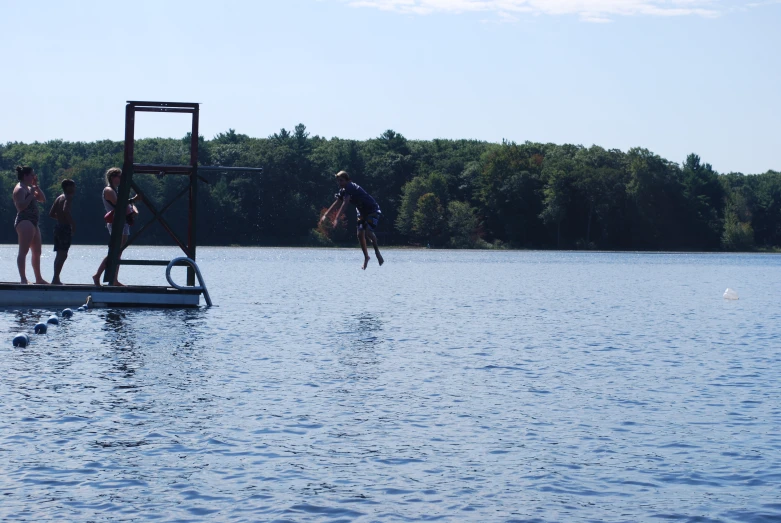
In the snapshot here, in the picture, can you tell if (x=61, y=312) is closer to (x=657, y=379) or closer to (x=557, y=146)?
(x=657, y=379)

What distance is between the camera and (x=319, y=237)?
12988cm

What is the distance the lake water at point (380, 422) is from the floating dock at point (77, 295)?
0.41 metres

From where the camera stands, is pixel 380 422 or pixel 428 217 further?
pixel 428 217

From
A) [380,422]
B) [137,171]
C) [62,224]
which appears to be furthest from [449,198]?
[380,422]

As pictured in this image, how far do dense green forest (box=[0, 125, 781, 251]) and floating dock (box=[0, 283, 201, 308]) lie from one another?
318 feet

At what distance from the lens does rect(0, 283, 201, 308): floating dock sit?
1002 inches

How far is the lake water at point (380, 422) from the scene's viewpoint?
924cm

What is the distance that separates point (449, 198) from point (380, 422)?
414 ft

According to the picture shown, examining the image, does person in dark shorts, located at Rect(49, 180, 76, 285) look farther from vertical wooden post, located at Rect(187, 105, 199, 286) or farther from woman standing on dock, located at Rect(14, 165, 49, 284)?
vertical wooden post, located at Rect(187, 105, 199, 286)

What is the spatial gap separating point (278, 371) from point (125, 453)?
20.2 feet

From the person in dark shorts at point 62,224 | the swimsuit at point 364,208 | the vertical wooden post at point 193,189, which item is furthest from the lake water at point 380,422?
the swimsuit at point 364,208

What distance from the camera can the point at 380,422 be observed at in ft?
41.3

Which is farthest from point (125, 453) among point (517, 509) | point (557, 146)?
point (557, 146)

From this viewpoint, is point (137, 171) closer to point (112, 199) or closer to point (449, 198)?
point (112, 199)
